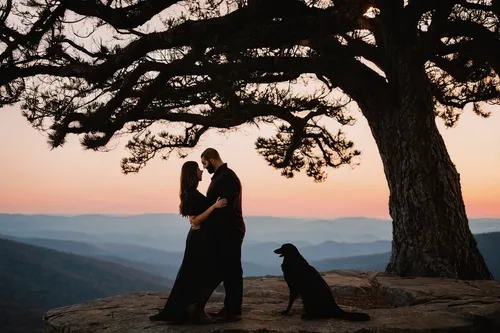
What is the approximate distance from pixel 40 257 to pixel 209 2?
472 ft

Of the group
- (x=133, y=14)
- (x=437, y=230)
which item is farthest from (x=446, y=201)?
(x=133, y=14)

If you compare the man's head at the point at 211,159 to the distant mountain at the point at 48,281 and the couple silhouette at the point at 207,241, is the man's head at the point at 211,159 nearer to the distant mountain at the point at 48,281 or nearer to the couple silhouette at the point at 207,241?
the couple silhouette at the point at 207,241

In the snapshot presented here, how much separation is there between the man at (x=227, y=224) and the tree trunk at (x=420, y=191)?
4.09m

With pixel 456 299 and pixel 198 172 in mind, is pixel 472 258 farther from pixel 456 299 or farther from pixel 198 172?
pixel 198 172

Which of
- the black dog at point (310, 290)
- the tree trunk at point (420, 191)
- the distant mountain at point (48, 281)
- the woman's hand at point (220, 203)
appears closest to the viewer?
the woman's hand at point (220, 203)

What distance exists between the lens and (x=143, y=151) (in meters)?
10.4

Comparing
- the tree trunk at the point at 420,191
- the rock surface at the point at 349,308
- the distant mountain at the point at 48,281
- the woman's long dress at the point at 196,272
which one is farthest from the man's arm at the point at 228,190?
the distant mountain at the point at 48,281

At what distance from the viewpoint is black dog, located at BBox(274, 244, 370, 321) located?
14.9 ft

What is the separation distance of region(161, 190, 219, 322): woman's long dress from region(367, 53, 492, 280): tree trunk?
433 cm

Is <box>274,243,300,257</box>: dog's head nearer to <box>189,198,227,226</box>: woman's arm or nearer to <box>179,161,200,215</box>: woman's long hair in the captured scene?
<box>189,198,227,226</box>: woman's arm

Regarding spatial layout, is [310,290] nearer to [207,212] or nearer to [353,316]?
[353,316]

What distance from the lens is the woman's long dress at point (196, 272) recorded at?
4484mm

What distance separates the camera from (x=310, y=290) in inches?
179

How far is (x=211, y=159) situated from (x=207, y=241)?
80 cm
